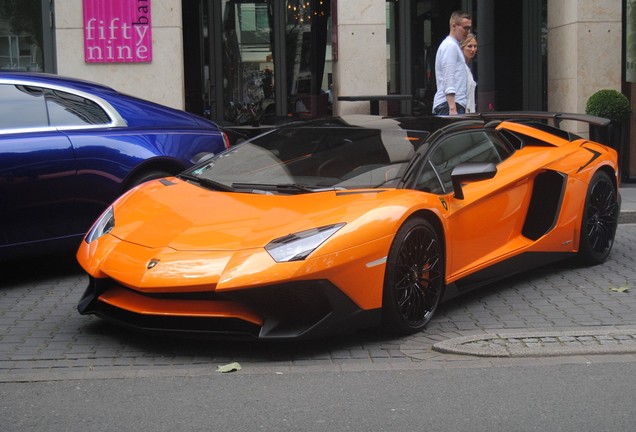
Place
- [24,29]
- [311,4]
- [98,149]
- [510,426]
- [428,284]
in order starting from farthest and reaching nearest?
[311,4] → [24,29] → [98,149] → [428,284] → [510,426]

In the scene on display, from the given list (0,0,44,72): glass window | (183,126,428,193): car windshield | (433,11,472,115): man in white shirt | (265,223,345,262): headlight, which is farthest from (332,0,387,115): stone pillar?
(265,223,345,262): headlight

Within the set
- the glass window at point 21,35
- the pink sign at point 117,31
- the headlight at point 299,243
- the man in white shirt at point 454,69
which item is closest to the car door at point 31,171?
the headlight at point 299,243

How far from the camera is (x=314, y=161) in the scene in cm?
650

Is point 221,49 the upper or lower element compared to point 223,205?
upper

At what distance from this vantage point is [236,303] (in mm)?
5316

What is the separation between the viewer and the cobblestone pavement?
533 cm

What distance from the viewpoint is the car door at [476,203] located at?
631cm

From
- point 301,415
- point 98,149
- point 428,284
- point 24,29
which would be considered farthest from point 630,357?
point 24,29

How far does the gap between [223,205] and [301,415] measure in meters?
1.89

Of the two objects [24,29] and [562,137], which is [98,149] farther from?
[24,29]

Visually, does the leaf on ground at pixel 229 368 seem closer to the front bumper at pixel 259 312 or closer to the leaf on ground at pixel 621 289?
the front bumper at pixel 259 312

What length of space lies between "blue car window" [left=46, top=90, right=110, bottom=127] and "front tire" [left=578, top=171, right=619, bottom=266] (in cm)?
372

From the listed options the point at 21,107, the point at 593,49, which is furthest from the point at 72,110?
the point at 593,49

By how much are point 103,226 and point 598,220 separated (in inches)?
150
